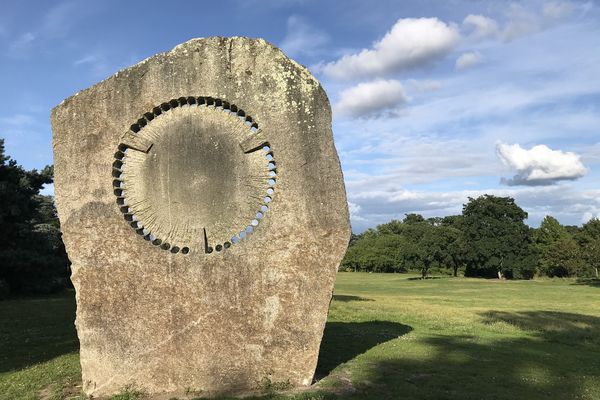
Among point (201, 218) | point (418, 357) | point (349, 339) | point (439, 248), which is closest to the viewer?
point (201, 218)

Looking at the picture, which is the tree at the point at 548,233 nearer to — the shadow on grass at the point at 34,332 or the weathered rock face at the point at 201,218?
the shadow on grass at the point at 34,332

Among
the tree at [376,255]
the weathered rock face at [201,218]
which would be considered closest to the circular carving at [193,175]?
the weathered rock face at [201,218]

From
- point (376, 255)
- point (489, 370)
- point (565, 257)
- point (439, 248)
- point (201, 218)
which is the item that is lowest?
point (489, 370)

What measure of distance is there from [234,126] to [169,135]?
144 cm

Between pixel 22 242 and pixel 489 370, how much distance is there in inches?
1208

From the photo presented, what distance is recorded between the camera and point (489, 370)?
12.6m

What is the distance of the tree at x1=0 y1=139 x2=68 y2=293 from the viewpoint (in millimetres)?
31219

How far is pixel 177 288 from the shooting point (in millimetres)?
10578

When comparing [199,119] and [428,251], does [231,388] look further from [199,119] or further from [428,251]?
[428,251]

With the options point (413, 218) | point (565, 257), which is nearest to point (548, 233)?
point (565, 257)

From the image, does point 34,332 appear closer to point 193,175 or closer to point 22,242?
point 193,175

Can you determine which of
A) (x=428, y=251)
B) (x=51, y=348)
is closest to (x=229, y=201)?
(x=51, y=348)

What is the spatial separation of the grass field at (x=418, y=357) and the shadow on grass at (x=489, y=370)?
0.08ft

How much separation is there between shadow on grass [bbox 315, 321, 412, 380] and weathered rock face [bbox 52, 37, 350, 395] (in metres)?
2.48
